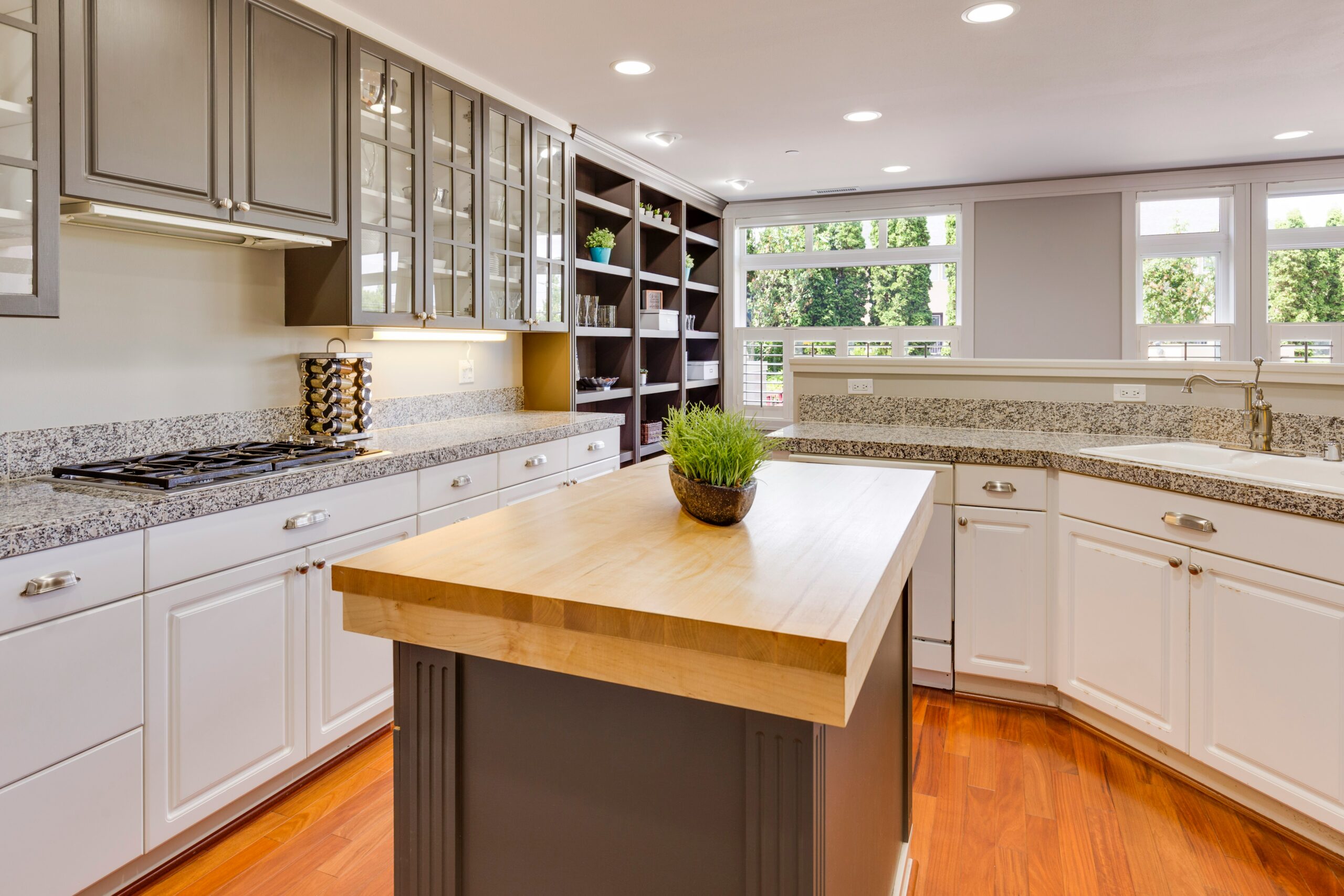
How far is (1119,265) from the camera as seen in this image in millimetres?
5203

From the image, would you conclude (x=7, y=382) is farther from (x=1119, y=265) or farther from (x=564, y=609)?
(x=1119, y=265)

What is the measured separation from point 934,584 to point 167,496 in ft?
7.50

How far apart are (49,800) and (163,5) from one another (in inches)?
74.0

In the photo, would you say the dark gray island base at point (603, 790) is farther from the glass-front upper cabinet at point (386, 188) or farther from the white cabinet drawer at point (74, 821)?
the glass-front upper cabinet at point (386, 188)

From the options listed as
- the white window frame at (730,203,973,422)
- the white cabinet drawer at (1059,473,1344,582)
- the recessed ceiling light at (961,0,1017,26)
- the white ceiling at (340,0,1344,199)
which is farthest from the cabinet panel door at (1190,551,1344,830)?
the white window frame at (730,203,973,422)

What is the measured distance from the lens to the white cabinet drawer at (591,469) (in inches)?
139

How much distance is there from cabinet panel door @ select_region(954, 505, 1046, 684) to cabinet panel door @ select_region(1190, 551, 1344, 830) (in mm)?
530

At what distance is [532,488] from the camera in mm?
3164

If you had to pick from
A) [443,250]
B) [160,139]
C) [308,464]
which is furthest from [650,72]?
[308,464]

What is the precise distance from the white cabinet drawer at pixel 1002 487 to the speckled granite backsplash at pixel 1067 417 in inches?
18.4

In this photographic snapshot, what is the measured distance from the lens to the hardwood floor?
179 centimetres

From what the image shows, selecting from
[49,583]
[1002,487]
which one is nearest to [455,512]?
[49,583]

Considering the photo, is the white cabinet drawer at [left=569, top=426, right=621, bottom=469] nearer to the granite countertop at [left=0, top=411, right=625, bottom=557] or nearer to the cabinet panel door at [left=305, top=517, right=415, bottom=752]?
the granite countertop at [left=0, top=411, right=625, bottom=557]

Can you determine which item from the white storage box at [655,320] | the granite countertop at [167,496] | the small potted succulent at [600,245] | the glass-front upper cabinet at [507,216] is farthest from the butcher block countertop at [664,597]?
the white storage box at [655,320]
